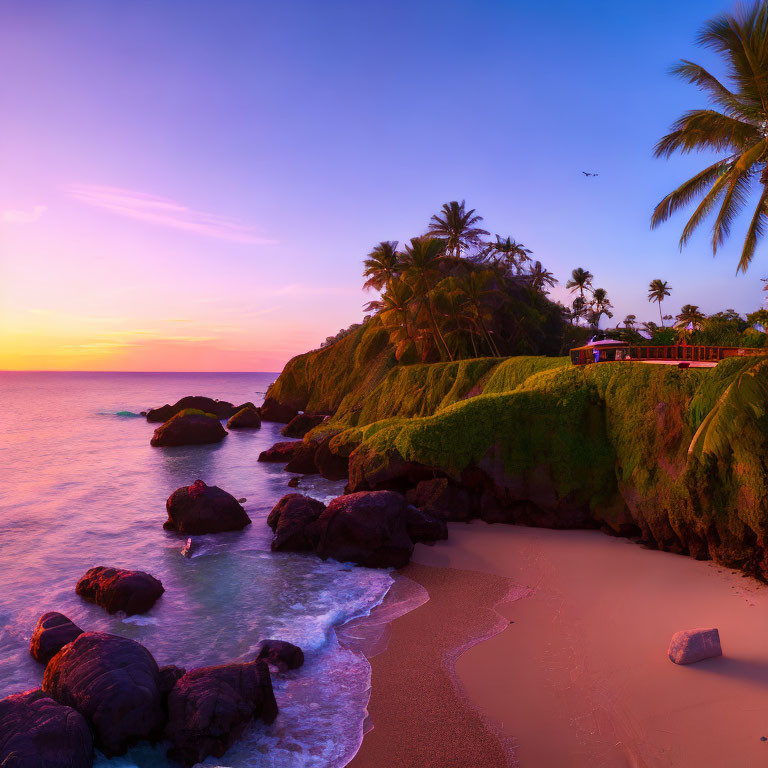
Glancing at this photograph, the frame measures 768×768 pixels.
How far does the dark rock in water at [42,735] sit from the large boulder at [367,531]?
7325 mm

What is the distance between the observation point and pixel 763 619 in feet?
29.3

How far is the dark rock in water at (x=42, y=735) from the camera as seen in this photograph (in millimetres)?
5816

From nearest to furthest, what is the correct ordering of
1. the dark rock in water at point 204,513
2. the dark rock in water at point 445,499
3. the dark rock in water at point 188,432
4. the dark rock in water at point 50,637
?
the dark rock in water at point 50,637, the dark rock in water at point 445,499, the dark rock in water at point 204,513, the dark rock in water at point 188,432

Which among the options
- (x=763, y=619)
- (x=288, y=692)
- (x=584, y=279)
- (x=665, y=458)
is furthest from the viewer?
(x=584, y=279)

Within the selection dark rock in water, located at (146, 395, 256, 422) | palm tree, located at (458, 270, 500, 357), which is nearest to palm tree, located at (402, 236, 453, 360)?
palm tree, located at (458, 270, 500, 357)

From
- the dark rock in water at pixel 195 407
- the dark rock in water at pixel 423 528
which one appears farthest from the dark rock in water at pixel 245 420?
the dark rock in water at pixel 423 528

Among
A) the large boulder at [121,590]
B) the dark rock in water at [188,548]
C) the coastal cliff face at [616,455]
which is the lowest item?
the dark rock in water at [188,548]

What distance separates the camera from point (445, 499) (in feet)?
52.0

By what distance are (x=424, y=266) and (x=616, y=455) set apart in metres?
20.7

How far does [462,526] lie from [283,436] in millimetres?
27798

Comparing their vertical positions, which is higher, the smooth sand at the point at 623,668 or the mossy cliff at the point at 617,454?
the mossy cliff at the point at 617,454

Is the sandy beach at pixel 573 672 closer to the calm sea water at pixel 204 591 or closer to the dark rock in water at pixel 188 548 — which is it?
the calm sea water at pixel 204 591

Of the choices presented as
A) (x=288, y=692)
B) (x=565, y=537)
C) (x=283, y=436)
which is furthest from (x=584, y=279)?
(x=288, y=692)

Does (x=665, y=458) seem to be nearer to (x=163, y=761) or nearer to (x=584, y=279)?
(x=163, y=761)
